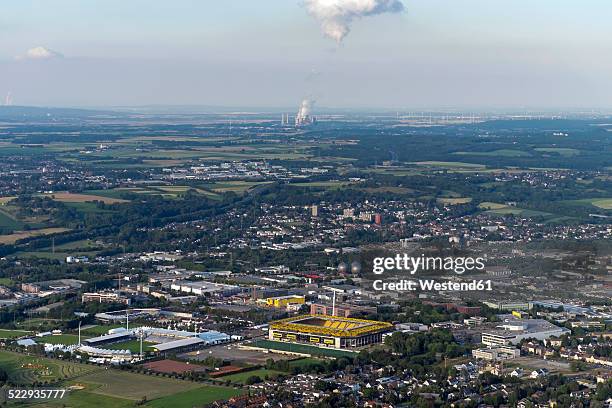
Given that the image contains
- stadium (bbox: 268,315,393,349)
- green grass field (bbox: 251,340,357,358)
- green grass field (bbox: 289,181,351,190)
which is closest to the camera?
green grass field (bbox: 251,340,357,358)

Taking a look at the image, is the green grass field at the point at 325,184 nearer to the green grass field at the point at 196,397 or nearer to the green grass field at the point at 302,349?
the green grass field at the point at 302,349

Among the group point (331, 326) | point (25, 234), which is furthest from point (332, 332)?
point (25, 234)

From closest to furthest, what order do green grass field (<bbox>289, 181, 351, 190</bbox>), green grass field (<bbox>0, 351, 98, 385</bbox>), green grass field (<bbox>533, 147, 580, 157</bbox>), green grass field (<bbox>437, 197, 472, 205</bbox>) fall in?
green grass field (<bbox>0, 351, 98, 385</bbox>) < green grass field (<bbox>437, 197, 472, 205</bbox>) < green grass field (<bbox>289, 181, 351, 190</bbox>) < green grass field (<bbox>533, 147, 580, 157</bbox>)

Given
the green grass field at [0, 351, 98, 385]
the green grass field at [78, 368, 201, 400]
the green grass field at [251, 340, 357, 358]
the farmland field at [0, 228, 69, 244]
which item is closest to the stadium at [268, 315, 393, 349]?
the green grass field at [251, 340, 357, 358]

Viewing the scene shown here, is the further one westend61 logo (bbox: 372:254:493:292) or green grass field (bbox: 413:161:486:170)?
green grass field (bbox: 413:161:486:170)

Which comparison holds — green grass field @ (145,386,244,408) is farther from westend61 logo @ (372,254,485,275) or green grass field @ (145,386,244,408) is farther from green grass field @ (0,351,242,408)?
westend61 logo @ (372,254,485,275)

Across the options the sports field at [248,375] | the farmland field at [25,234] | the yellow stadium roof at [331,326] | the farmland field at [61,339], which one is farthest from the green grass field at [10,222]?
the sports field at [248,375]

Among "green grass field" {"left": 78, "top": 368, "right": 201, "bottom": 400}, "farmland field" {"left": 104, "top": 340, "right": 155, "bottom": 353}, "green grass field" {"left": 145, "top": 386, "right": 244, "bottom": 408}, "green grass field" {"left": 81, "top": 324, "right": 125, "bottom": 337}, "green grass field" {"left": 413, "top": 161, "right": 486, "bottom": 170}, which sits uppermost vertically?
"green grass field" {"left": 145, "top": 386, "right": 244, "bottom": 408}

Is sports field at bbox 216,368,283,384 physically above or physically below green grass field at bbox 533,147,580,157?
above
